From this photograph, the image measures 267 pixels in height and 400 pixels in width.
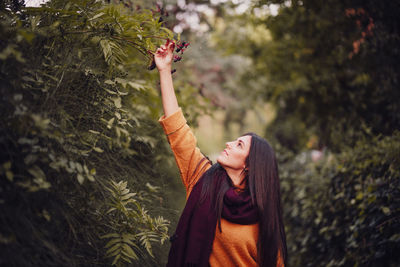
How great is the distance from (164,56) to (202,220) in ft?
3.45

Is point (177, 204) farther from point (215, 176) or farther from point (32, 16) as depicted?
point (32, 16)

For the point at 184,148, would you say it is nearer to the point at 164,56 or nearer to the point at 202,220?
the point at 202,220

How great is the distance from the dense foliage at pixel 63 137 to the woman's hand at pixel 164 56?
0.20ft

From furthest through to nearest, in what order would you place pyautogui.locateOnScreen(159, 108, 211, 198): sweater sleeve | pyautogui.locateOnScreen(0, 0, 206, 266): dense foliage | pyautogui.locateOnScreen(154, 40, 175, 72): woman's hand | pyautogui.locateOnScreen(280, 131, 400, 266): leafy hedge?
1. pyautogui.locateOnScreen(280, 131, 400, 266): leafy hedge
2. pyautogui.locateOnScreen(159, 108, 211, 198): sweater sleeve
3. pyautogui.locateOnScreen(154, 40, 175, 72): woman's hand
4. pyautogui.locateOnScreen(0, 0, 206, 266): dense foliage

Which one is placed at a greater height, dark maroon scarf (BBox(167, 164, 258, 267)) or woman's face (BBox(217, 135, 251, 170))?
woman's face (BBox(217, 135, 251, 170))

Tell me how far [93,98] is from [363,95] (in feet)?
15.6

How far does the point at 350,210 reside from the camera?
348 cm

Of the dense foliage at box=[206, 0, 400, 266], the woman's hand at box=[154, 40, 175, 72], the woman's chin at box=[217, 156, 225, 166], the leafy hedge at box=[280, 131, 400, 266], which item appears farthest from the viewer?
the dense foliage at box=[206, 0, 400, 266]

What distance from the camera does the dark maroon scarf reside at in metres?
1.97

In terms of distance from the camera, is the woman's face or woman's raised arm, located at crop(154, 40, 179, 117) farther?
the woman's face

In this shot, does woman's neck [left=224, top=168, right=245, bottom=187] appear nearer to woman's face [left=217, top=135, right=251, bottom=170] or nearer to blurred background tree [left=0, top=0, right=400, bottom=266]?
woman's face [left=217, top=135, right=251, bottom=170]

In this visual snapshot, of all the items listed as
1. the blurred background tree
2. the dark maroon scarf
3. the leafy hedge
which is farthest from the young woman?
the leafy hedge

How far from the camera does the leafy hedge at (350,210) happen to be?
279 cm

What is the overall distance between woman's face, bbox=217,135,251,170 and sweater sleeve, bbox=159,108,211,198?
6.0 inches
